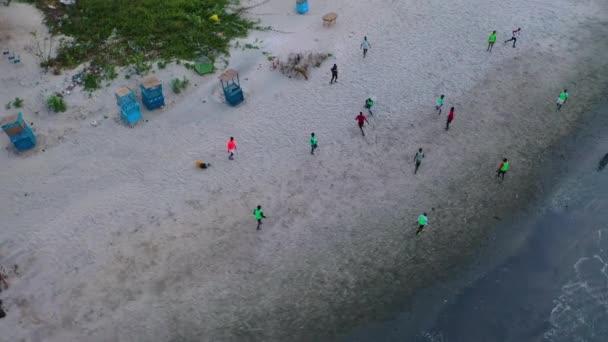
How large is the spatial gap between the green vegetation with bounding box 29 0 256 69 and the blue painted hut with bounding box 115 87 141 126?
8.63 ft

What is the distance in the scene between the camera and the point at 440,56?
22.9 meters

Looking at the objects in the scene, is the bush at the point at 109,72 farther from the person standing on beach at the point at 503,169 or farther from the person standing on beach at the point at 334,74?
the person standing on beach at the point at 503,169

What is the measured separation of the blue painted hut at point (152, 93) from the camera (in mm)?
19609

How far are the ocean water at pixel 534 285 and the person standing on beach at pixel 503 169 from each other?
4.91 ft

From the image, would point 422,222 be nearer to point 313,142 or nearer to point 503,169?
point 503,169

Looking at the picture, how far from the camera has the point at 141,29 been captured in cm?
2372

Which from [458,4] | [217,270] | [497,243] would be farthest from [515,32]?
[217,270]

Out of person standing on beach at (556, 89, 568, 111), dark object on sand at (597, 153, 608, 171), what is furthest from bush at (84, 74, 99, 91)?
dark object on sand at (597, 153, 608, 171)

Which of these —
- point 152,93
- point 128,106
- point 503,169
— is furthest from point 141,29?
point 503,169

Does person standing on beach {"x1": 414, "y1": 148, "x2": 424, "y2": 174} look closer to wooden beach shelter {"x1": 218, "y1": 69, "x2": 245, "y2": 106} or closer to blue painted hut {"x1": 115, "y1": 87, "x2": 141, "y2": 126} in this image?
wooden beach shelter {"x1": 218, "y1": 69, "x2": 245, "y2": 106}

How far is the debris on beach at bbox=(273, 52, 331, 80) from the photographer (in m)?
21.7

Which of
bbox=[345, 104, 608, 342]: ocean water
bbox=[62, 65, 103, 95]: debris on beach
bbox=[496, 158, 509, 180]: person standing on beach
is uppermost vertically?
bbox=[62, 65, 103, 95]: debris on beach

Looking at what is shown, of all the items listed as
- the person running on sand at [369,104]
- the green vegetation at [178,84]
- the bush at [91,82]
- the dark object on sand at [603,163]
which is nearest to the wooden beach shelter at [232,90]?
the green vegetation at [178,84]

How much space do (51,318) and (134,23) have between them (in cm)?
1575
